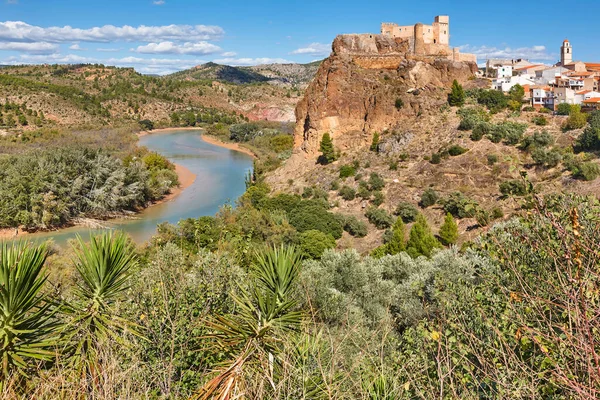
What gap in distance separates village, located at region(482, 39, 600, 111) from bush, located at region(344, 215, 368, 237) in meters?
16.6

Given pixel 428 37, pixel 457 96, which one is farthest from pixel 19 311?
pixel 428 37

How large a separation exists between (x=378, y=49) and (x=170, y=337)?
106ft

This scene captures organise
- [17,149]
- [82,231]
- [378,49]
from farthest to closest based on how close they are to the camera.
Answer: [17,149], [378,49], [82,231]

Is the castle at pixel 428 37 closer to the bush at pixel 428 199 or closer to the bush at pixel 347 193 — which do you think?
the bush at pixel 347 193

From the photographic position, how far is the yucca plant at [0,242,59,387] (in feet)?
13.4

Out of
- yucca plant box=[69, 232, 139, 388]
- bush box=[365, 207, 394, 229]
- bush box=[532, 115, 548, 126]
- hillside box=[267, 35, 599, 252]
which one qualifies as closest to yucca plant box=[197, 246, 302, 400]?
yucca plant box=[69, 232, 139, 388]

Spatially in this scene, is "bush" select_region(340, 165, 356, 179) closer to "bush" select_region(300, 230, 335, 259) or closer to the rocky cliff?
the rocky cliff

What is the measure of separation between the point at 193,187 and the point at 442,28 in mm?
23225

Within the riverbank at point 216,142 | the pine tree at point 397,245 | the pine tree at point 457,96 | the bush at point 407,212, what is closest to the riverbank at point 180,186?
the riverbank at point 216,142

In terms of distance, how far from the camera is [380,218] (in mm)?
21984

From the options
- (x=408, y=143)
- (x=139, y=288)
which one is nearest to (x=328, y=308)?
(x=139, y=288)

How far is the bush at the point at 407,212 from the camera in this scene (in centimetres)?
2184

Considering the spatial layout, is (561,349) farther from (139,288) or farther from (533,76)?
(533,76)

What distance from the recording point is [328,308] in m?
9.56
